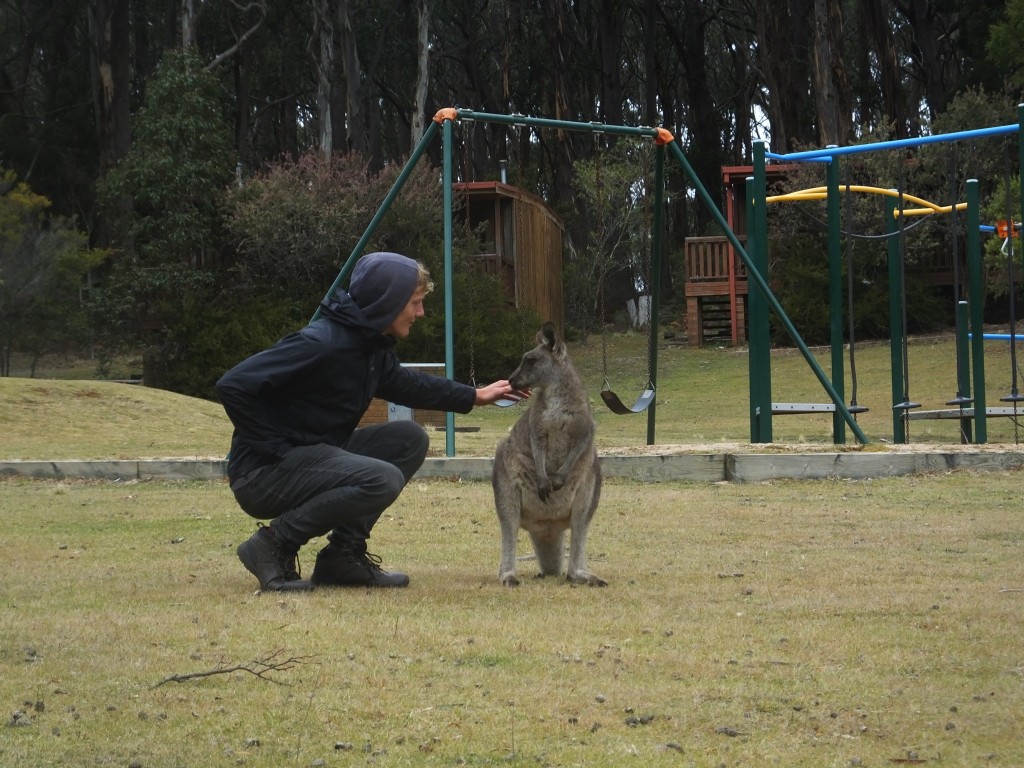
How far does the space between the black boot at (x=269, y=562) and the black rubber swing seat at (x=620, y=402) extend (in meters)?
3.71

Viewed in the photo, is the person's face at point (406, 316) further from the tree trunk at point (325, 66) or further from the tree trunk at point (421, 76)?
the tree trunk at point (325, 66)

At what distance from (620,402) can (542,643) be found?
235 inches

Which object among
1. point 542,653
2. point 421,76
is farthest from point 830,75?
point 542,653

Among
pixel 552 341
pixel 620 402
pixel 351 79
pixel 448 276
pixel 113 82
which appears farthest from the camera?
pixel 113 82

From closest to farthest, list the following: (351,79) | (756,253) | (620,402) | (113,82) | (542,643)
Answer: (542,643) < (620,402) < (756,253) < (351,79) < (113,82)

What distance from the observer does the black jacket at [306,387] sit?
243 inches

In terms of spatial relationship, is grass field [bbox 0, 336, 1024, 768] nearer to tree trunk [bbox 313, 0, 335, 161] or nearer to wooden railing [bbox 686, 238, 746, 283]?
wooden railing [bbox 686, 238, 746, 283]

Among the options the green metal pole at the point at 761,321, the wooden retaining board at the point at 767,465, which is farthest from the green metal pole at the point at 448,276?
the green metal pole at the point at 761,321

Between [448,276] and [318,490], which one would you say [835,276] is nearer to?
[448,276]

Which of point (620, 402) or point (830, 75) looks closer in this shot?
point (620, 402)

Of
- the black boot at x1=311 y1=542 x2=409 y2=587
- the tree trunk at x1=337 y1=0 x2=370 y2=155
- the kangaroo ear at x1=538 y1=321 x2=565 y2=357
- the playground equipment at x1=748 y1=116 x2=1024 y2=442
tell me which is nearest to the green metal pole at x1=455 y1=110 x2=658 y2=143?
the playground equipment at x1=748 y1=116 x2=1024 y2=442

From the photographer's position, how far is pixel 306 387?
20.8ft

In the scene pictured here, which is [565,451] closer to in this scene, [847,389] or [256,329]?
[847,389]

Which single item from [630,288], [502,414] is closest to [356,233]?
[502,414]
